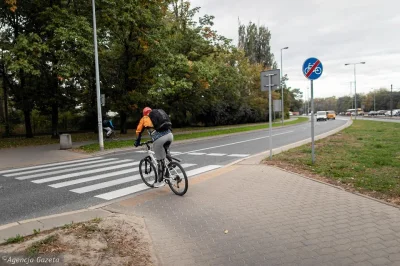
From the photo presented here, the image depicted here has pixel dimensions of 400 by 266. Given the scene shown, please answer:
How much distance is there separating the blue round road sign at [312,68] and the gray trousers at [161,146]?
516 cm

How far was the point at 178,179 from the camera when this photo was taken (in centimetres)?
611

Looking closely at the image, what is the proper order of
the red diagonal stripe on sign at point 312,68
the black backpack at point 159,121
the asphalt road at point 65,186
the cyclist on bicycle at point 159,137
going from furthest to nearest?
the red diagonal stripe on sign at point 312,68
the cyclist on bicycle at point 159,137
the black backpack at point 159,121
the asphalt road at point 65,186

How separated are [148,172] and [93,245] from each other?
3.53 meters

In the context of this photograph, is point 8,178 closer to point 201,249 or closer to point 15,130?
point 201,249

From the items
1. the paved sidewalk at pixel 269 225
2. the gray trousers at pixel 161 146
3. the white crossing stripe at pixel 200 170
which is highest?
the gray trousers at pixel 161 146

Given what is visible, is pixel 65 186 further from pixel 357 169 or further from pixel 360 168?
pixel 360 168

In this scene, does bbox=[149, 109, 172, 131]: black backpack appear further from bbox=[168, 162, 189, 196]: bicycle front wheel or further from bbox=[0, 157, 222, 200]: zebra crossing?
bbox=[0, 157, 222, 200]: zebra crossing

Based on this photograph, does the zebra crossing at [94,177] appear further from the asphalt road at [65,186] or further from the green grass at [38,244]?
the green grass at [38,244]

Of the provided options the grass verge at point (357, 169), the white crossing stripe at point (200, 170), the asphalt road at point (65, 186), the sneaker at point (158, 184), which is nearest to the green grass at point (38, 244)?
the asphalt road at point (65, 186)

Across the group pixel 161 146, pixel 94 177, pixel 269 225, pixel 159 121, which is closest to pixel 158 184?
pixel 161 146

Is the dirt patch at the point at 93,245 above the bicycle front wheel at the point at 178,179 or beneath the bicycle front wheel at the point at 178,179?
beneath

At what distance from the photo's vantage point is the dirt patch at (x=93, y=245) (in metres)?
3.32

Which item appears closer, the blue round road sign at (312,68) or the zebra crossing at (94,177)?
the zebra crossing at (94,177)

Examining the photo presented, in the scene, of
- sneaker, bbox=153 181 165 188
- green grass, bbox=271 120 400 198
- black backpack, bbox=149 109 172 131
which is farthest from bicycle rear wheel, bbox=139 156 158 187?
green grass, bbox=271 120 400 198
